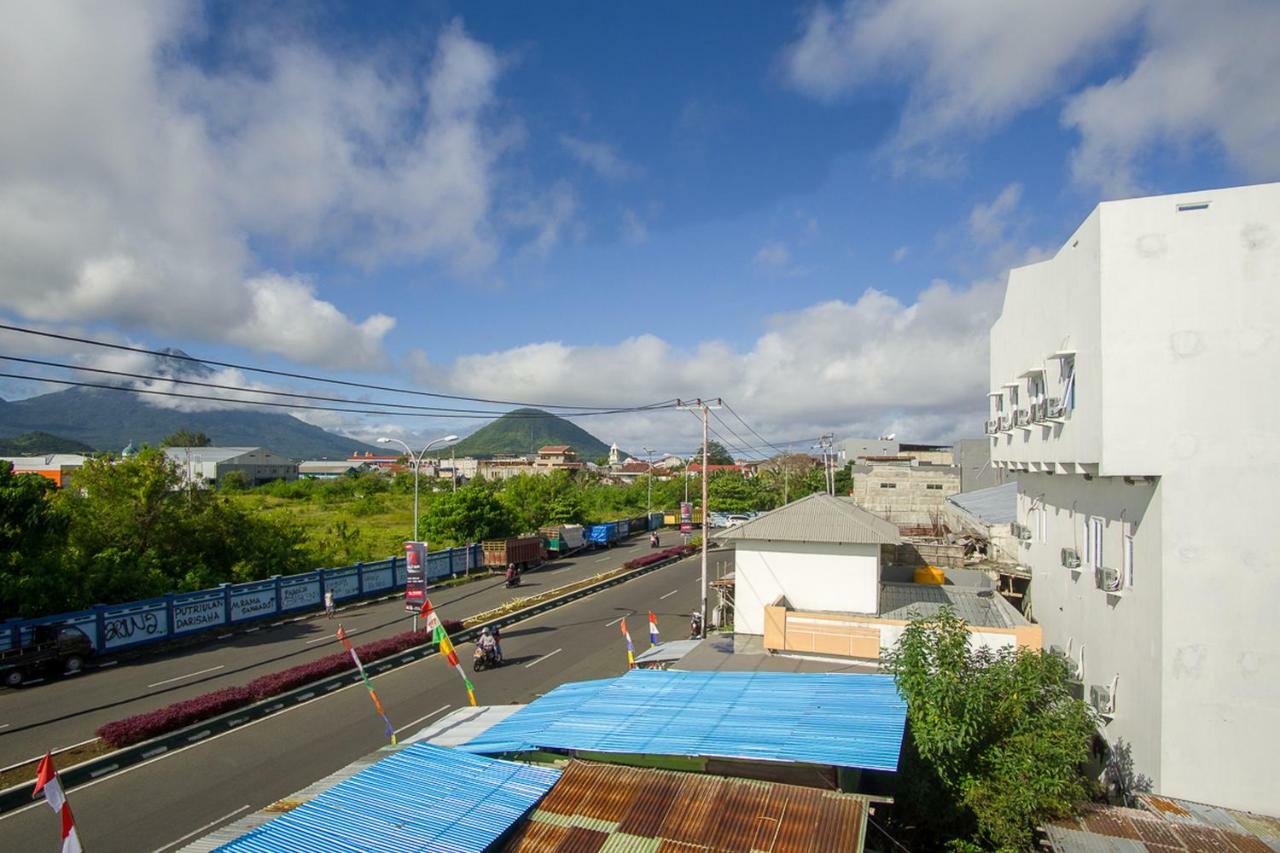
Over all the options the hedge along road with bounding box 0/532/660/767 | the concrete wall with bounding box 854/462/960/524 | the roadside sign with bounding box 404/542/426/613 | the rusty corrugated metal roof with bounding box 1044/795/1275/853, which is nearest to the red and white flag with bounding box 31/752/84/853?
the hedge along road with bounding box 0/532/660/767

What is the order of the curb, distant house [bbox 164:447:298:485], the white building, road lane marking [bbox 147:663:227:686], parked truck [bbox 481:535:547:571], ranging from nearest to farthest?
the white building
the curb
road lane marking [bbox 147:663:227:686]
parked truck [bbox 481:535:547:571]
distant house [bbox 164:447:298:485]

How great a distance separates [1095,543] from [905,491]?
3592 cm

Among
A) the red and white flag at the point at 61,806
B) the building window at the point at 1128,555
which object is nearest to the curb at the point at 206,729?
the red and white flag at the point at 61,806

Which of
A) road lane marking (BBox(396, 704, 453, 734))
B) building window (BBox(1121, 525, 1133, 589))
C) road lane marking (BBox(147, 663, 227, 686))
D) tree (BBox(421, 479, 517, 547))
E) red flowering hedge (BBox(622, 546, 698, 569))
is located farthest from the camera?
red flowering hedge (BBox(622, 546, 698, 569))

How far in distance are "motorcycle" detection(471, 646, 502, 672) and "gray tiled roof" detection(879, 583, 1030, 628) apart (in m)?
11.1

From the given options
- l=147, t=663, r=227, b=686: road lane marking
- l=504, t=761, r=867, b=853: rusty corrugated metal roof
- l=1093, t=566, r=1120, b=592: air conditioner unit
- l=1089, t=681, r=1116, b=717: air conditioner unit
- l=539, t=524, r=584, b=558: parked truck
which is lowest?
l=147, t=663, r=227, b=686: road lane marking

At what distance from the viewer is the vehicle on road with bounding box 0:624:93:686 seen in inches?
738

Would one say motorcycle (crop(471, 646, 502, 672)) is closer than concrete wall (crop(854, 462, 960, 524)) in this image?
Yes

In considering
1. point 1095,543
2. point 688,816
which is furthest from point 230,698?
point 1095,543

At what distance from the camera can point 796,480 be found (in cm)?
8169

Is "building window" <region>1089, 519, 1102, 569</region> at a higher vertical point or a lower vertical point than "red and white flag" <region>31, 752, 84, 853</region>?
higher

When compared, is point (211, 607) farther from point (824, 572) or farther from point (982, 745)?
point (982, 745)

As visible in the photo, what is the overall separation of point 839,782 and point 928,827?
6.39ft

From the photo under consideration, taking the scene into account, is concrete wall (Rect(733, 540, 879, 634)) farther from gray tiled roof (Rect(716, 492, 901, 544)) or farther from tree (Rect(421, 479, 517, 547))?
tree (Rect(421, 479, 517, 547))
